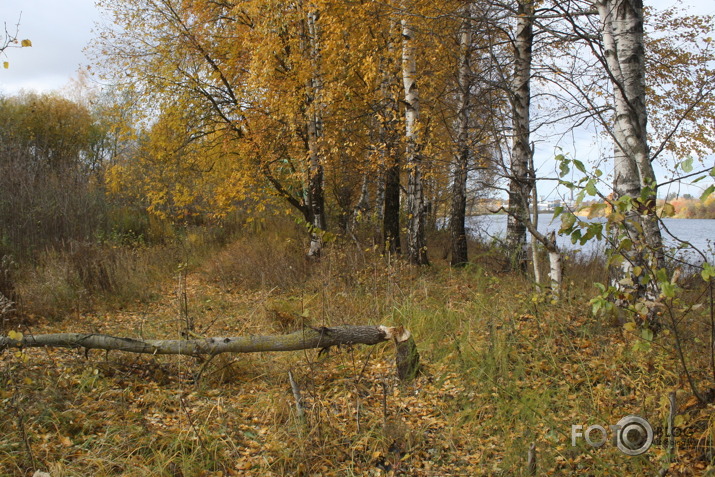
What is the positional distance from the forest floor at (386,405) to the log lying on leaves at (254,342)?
0.40 feet

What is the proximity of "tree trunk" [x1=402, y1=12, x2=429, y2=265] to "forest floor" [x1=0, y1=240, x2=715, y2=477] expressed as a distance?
3.42 m

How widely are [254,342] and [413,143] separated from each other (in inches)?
205

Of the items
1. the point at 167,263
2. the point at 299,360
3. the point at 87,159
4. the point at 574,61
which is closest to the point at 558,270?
the point at 574,61

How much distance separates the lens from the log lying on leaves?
4.02 m

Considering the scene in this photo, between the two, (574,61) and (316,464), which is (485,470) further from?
(574,61)

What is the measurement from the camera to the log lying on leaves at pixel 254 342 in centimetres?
402

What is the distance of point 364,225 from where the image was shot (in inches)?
511

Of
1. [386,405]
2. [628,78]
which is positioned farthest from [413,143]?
[386,405]

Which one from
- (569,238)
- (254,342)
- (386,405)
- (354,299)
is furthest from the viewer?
(569,238)

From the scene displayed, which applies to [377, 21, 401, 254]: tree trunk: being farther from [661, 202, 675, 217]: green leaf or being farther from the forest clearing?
[661, 202, 675, 217]: green leaf

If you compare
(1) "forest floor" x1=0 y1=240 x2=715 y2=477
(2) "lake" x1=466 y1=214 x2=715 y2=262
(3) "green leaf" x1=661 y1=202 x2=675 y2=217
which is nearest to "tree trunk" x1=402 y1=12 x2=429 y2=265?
(2) "lake" x1=466 y1=214 x2=715 y2=262

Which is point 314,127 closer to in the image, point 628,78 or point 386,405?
point 628,78

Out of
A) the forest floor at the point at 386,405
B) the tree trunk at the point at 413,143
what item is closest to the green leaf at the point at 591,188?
the forest floor at the point at 386,405

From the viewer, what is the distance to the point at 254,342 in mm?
4070
